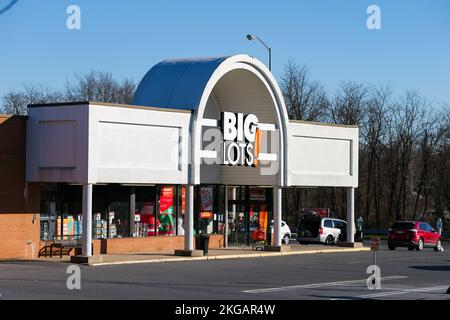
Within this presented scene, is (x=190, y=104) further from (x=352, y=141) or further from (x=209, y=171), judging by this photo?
(x=352, y=141)

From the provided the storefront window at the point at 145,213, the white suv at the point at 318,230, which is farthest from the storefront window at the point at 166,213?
the white suv at the point at 318,230

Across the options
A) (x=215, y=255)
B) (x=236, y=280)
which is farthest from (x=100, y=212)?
(x=236, y=280)

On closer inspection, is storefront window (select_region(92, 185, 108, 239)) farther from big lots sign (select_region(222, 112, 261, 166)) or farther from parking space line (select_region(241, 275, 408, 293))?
parking space line (select_region(241, 275, 408, 293))

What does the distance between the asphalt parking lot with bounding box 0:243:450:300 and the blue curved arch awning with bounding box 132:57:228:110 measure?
6.98 meters

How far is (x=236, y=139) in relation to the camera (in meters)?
37.8

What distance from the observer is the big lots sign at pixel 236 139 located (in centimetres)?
3697

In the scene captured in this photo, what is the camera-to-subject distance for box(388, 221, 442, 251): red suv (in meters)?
45.4

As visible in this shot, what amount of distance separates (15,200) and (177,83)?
8.90 meters

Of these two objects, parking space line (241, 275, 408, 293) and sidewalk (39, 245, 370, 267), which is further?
sidewalk (39, 245, 370, 267)

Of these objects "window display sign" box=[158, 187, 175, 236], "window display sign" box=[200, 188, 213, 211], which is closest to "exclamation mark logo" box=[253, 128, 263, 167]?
"window display sign" box=[200, 188, 213, 211]

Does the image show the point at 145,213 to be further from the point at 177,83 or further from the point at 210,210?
the point at 177,83

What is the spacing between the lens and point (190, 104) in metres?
35.4

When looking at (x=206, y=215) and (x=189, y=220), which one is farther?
(x=206, y=215)
